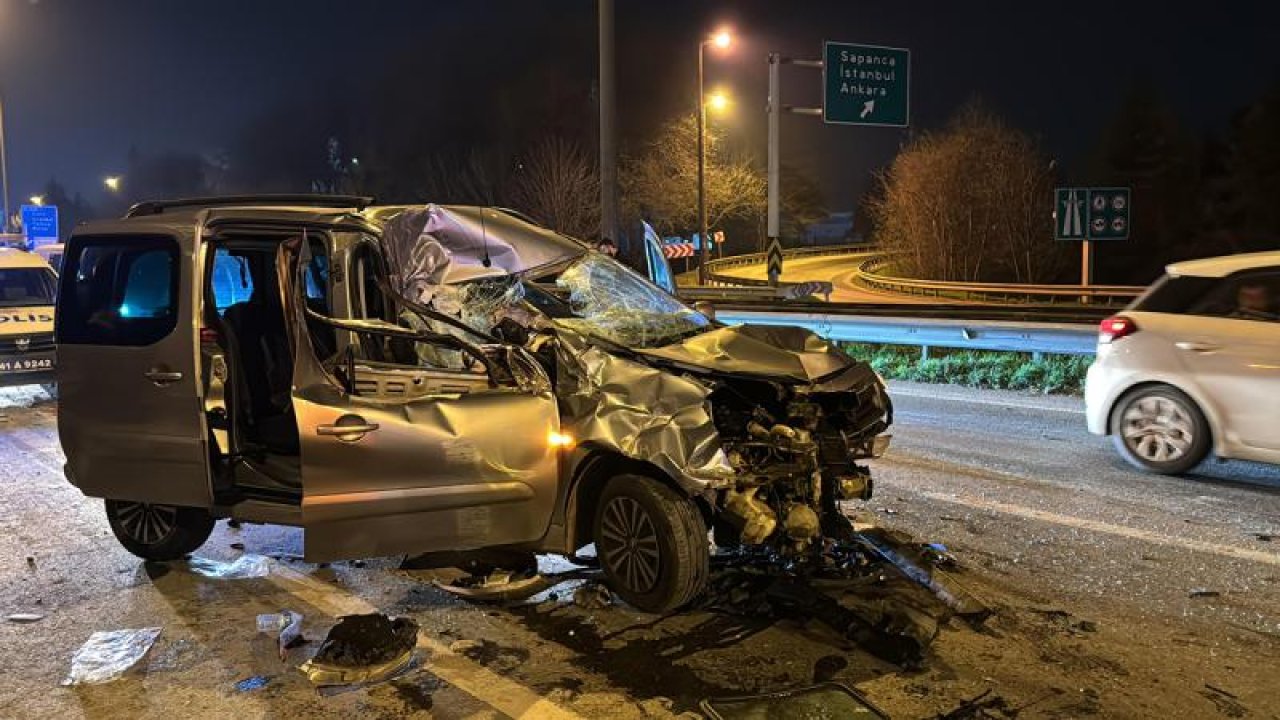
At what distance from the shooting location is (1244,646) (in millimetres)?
4109

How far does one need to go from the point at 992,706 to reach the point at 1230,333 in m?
4.30

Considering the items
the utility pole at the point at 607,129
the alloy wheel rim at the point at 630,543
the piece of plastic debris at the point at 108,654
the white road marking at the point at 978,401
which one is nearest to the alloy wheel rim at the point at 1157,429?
the white road marking at the point at 978,401

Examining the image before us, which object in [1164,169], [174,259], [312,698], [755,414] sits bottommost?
[312,698]

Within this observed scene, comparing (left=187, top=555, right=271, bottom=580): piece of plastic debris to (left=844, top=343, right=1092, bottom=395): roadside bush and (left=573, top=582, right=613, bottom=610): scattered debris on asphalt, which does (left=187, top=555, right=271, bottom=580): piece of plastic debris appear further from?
(left=844, top=343, right=1092, bottom=395): roadside bush

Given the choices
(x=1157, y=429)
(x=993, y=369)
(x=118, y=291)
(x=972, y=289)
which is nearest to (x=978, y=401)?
(x=993, y=369)

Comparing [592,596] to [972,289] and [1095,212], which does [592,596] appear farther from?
[972,289]

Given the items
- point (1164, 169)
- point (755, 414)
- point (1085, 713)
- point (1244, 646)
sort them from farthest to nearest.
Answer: point (1164, 169) < point (755, 414) < point (1244, 646) < point (1085, 713)

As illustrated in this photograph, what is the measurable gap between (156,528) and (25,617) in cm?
85

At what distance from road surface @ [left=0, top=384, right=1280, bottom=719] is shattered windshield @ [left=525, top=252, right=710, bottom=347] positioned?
1336 millimetres

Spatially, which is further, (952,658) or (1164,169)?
(1164,169)

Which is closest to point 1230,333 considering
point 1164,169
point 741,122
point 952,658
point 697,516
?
point 952,658

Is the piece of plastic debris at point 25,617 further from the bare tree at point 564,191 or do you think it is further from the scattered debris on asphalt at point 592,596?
the bare tree at point 564,191

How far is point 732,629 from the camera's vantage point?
4316 millimetres

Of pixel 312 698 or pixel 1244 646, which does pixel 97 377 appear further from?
pixel 1244 646
